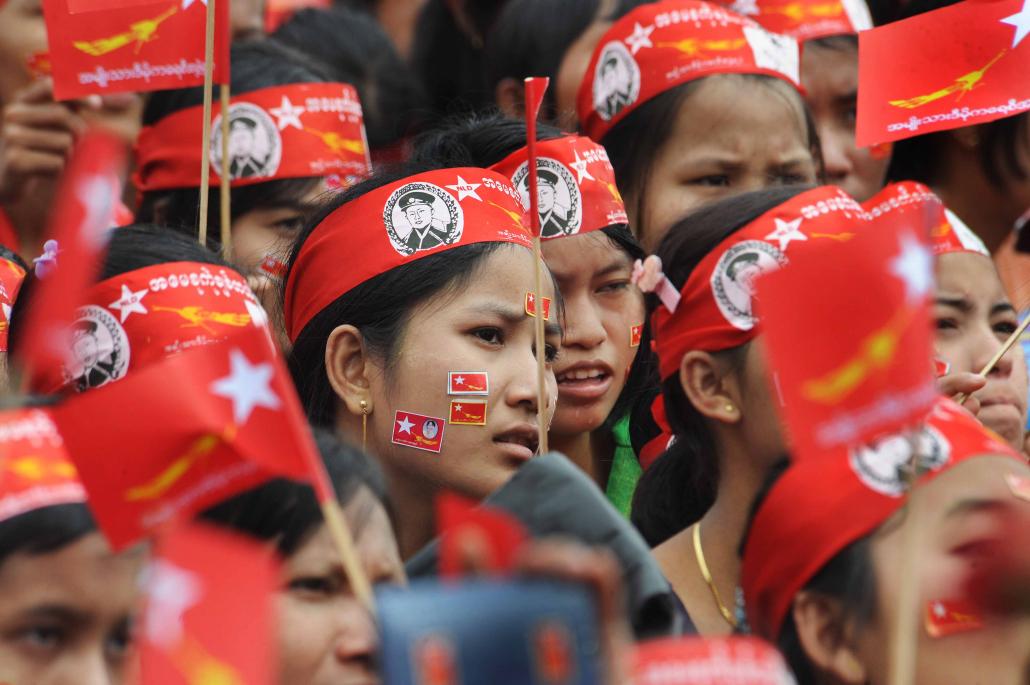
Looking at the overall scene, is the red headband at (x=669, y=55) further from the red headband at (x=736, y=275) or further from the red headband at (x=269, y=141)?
the red headband at (x=736, y=275)

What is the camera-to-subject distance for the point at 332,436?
10.5 ft

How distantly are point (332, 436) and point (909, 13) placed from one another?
2850 mm

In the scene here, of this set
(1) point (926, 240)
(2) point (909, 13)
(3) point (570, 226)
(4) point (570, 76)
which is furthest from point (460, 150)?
(1) point (926, 240)

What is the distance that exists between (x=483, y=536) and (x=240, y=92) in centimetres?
306

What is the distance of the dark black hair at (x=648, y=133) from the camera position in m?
5.07

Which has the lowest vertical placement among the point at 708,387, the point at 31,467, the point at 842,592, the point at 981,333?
the point at 981,333

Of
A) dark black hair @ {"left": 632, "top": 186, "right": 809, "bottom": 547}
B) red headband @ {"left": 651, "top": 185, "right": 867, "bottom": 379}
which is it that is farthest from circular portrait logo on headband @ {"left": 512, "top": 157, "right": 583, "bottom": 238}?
red headband @ {"left": 651, "top": 185, "right": 867, "bottom": 379}

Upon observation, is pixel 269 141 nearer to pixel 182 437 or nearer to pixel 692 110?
pixel 692 110

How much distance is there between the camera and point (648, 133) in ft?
16.7

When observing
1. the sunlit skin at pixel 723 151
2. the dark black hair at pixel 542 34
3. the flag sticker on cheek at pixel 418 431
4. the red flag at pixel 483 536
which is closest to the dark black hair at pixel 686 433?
the flag sticker on cheek at pixel 418 431

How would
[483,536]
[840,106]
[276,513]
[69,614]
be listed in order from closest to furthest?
[483,536] < [69,614] < [276,513] < [840,106]

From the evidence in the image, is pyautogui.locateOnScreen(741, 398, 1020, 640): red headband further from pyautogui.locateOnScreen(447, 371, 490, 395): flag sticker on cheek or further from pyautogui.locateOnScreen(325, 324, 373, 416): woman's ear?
pyautogui.locateOnScreen(325, 324, 373, 416): woman's ear

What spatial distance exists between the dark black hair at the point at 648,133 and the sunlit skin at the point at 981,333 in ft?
2.12

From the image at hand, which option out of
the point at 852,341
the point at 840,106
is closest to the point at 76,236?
the point at 852,341
